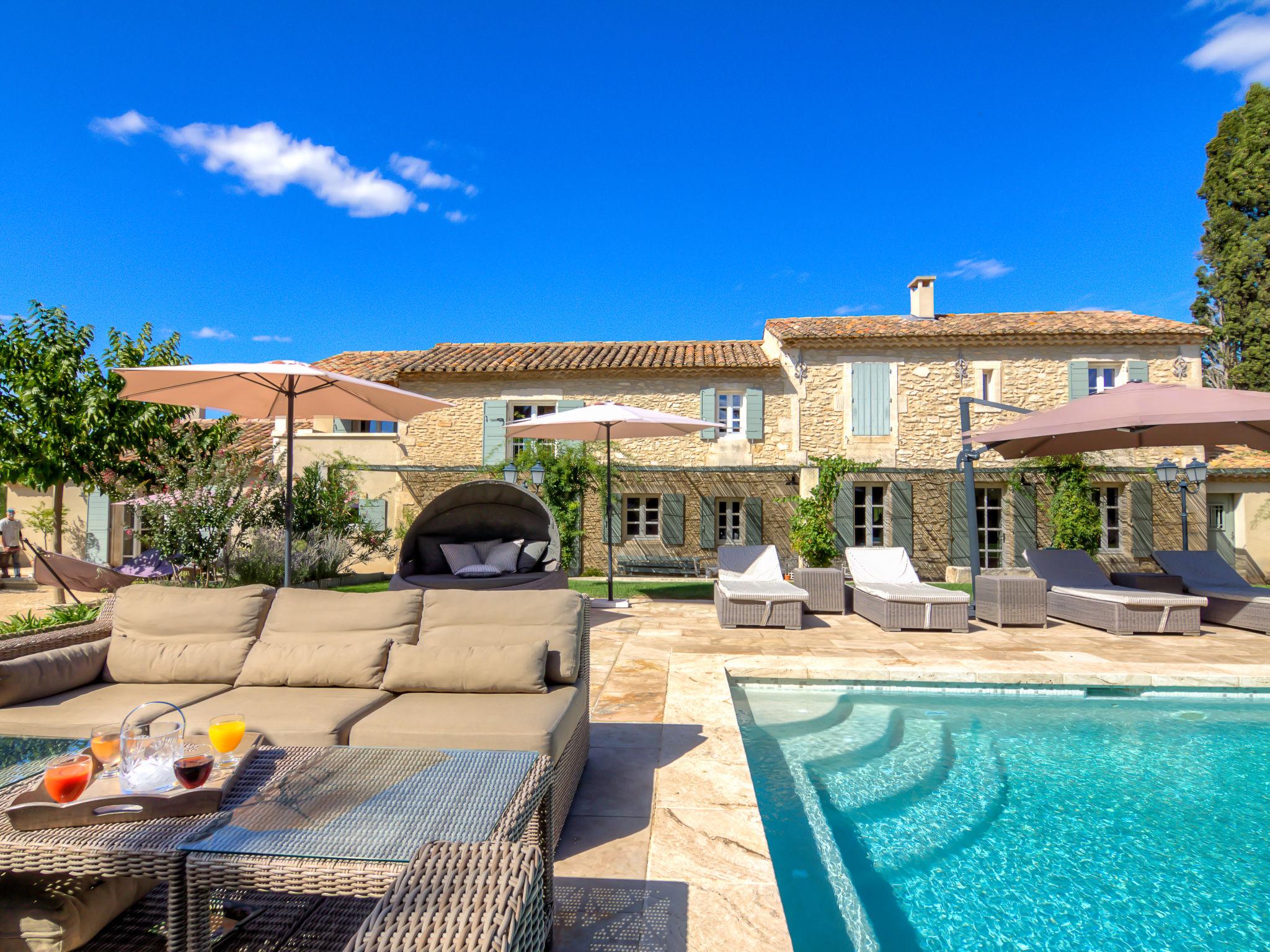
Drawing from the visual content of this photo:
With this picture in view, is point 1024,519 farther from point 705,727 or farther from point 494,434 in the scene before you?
point 705,727

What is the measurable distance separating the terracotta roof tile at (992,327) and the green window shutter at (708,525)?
3844mm

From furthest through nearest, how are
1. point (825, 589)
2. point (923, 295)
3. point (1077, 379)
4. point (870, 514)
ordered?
1. point (923, 295)
2. point (870, 514)
3. point (1077, 379)
4. point (825, 589)

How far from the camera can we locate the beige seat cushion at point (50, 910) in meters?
1.69

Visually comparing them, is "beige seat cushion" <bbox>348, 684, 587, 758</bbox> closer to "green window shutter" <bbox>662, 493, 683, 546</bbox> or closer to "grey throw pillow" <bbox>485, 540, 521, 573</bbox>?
"grey throw pillow" <bbox>485, 540, 521, 573</bbox>

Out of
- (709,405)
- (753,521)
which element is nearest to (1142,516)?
(753,521)

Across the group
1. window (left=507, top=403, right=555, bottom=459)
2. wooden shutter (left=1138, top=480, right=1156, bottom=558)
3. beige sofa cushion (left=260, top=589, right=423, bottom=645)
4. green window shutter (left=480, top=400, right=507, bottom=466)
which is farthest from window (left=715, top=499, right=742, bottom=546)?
beige sofa cushion (left=260, top=589, right=423, bottom=645)

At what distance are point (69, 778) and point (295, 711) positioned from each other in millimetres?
1006

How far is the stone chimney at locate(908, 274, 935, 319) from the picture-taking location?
47.4ft

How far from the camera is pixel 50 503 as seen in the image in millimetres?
13820

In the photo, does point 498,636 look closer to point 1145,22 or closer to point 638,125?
point 638,125

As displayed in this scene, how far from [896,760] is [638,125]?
427 inches

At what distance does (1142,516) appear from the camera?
13188mm

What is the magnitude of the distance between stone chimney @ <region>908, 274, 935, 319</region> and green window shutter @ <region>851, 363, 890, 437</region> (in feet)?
6.70

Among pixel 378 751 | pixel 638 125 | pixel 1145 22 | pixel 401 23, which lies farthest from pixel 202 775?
pixel 1145 22
